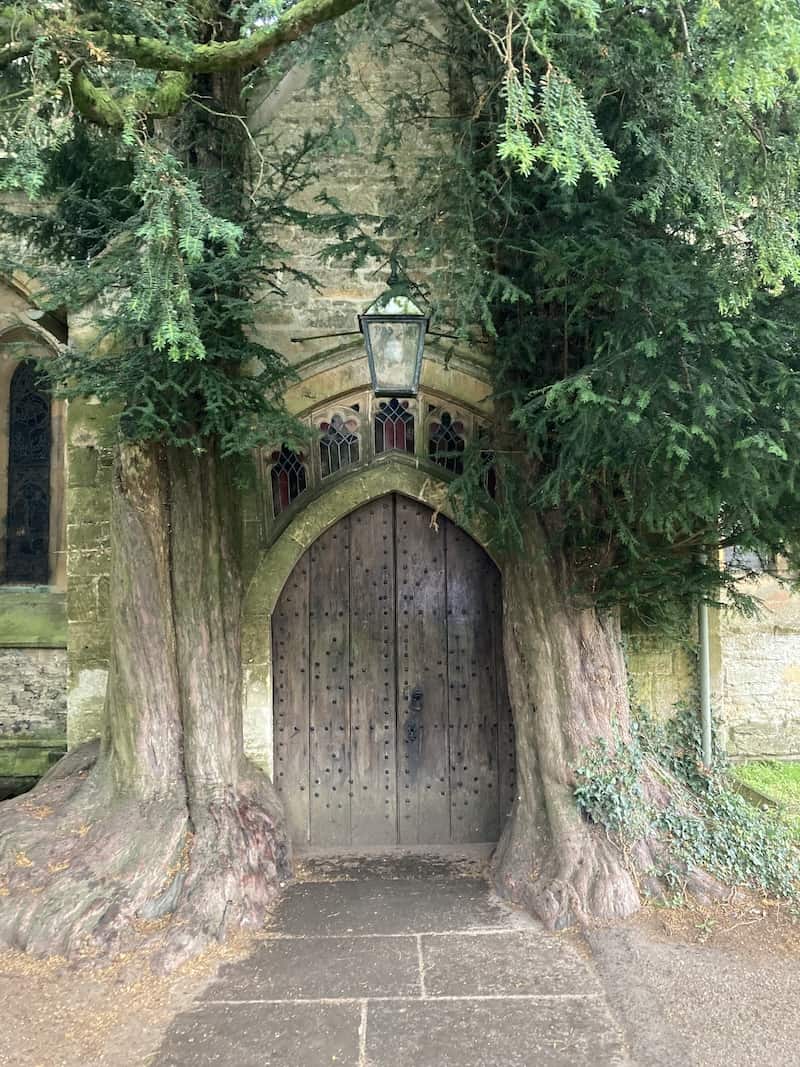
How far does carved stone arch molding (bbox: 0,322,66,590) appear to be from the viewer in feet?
23.0

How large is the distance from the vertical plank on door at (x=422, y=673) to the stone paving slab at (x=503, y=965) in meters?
1.47

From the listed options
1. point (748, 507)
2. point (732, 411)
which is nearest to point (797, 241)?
point (732, 411)

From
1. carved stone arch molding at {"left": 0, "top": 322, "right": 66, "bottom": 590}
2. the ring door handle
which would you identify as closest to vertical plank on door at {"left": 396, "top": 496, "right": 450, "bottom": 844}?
the ring door handle

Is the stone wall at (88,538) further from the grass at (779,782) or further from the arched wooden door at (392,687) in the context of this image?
the grass at (779,782)

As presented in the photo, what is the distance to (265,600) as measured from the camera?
555 centimetres

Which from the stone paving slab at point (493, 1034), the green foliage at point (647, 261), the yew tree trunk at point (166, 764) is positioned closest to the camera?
the stone paving slab at point (493, 1034)

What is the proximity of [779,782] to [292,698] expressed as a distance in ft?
12.2

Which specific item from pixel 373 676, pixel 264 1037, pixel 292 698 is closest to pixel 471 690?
pixel 373 676

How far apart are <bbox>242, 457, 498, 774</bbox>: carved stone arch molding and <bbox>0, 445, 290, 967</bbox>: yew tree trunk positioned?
0.91ft

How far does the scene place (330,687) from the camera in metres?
5.74

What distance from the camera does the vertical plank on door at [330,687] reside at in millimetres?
5684

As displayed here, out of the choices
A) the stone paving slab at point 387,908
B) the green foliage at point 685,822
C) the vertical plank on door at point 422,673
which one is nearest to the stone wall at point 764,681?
the green foliage at point 685,822

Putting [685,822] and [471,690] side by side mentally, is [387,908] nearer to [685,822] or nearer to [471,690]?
[471,690]

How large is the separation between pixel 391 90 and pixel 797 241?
138 inches
